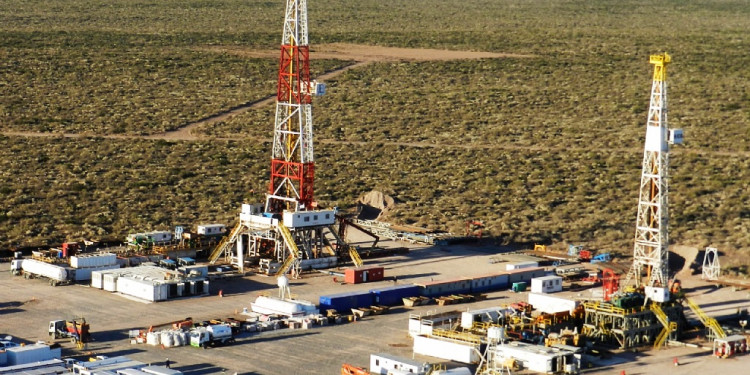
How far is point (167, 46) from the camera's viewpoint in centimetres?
16775

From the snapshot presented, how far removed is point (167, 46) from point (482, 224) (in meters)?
97.5

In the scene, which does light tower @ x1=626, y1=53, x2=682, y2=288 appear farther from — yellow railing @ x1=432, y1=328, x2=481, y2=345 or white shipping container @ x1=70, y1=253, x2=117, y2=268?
white shipping container @ x1=70, y1=253, x2=117, y2=268

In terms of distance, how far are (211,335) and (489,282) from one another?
1642 centimetres

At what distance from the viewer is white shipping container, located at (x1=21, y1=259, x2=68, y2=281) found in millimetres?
62291

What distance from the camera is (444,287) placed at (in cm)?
6116

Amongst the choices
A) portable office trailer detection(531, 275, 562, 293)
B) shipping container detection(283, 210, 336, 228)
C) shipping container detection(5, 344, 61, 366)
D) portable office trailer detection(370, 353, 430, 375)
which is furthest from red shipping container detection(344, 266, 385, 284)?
shipping container detection(5, 344, 61, 366)

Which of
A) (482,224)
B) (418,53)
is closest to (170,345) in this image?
(482,224)

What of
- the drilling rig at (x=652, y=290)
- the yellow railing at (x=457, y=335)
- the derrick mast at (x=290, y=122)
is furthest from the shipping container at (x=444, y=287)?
the derrick mast at (x=290, y=122)

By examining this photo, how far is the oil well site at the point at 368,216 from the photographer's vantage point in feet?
168

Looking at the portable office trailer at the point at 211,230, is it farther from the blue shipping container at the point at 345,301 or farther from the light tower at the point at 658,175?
the light tower at the point at 658,175

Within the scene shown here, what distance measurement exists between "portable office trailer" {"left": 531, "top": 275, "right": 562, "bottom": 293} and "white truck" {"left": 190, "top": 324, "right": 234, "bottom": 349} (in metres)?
15.4

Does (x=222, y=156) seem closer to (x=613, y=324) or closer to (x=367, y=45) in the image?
(x=613, y=324)

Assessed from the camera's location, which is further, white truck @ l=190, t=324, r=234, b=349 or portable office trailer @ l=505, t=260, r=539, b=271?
portable office trailer @ l=505, t=260, r=539, b=271

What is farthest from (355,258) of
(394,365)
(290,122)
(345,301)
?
(394,365)
